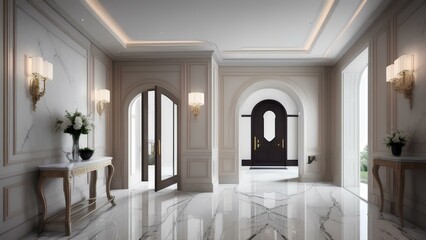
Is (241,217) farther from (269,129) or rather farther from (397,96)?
(269,129)

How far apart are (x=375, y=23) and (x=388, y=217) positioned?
3053 mm

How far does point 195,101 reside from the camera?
737 centimetres

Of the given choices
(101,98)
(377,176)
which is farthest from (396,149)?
(101,98)

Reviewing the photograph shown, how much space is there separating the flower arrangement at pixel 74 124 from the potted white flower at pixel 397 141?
167 inches

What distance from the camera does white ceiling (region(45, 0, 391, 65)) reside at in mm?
5086

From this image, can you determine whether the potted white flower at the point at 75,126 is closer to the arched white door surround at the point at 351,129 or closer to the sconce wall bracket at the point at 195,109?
the sconce wall bracket at the point at 195,109

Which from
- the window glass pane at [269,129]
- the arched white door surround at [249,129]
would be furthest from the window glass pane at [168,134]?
the window glass pane at [269,129]

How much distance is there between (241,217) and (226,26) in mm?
3255

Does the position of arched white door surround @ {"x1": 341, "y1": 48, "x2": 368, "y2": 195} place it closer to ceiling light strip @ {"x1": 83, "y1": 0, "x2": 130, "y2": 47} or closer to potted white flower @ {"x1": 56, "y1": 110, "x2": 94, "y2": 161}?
ceiling light strip @ {"x1": 83, "y1": 0, "x2": 130, "y2": 47}

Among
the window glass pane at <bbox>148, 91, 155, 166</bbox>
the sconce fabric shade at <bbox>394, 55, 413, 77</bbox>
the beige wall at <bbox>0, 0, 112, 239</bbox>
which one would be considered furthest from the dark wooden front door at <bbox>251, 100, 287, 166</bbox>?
the sconce fabric shade at <bbox>394, 55, 413, 77</bbox>

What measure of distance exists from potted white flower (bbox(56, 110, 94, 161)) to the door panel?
2.02 meters

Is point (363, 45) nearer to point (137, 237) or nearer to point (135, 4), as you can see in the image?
point (135, 4)

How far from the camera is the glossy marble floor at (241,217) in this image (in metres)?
4.14

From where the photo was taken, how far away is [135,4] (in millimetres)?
5070
